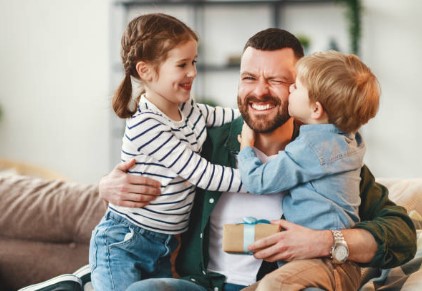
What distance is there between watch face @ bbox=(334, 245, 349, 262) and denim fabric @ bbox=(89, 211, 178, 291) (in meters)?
0.55

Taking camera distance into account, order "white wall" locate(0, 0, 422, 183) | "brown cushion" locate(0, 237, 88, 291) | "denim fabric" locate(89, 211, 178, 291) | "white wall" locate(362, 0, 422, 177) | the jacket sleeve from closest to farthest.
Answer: the jacket sleeve
"denim fabric" locate(89, 211, 178, 291)
"brown cushion" locate(0, 237, 88, 291)
"white wall" locate(362, 0, 422, 177)
"white wall" locate(0, 0, 422, 183)

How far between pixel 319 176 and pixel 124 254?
0.63 meters

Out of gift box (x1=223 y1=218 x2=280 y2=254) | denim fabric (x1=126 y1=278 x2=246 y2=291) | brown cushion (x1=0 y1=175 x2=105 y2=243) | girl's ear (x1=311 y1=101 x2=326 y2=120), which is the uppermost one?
girl's ear (x1=311 y1=101 x2=326 y2=120)

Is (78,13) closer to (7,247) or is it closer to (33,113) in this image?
(33,113)

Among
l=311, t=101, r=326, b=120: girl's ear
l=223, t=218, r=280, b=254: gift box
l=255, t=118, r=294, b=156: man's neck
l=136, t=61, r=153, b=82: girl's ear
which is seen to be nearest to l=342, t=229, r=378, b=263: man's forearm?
l=223, t=218, r=280, b=254: gift box

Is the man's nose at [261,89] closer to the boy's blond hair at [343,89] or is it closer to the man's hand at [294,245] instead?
the boy's blond hair at [343,89]

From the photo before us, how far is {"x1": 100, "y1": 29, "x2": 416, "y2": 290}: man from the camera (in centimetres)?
208

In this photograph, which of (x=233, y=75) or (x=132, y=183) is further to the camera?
(x=233, y=75)

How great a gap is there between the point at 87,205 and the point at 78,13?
4.55 m

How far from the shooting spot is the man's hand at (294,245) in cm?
185

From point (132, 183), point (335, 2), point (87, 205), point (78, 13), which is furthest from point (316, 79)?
point (78, 13)

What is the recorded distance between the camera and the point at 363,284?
2.36 meters

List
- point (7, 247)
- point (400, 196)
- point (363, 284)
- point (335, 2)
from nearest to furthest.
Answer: point (363, 284)
point (400, 196)
point (7, 247)
point (335, 2)

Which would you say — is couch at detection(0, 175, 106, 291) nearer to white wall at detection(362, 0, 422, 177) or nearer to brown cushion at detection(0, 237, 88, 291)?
brown cushion at detection(0, 237, 88, 291)
